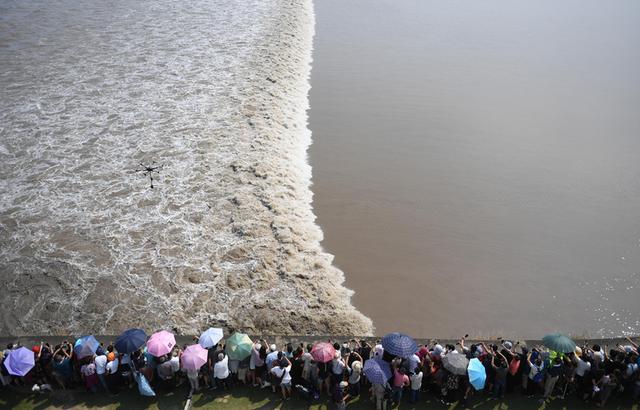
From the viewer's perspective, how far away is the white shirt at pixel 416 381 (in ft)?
30.6

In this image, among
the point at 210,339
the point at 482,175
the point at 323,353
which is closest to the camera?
the point at 323,353

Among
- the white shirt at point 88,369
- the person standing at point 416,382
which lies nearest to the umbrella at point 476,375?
the person standing at point 416,382

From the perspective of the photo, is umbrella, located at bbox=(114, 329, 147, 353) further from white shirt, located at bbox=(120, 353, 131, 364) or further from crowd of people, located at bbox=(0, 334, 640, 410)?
white shirt, located at bbox=(120, 353, 131, 364)

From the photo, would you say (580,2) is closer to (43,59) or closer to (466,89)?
(466,89)

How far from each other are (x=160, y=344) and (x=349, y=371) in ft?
12.3

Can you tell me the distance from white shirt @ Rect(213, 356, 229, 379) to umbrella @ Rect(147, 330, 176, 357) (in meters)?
0.99

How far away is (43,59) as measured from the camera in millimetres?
26484


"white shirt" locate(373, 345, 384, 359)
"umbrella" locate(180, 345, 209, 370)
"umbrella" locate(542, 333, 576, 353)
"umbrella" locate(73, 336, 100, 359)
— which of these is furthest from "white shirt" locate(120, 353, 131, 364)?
"umbrella" locate(542, 333, 576, 353)

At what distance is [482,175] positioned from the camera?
1869 centimetres

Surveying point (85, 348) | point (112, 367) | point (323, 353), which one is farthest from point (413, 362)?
point (85, 348)

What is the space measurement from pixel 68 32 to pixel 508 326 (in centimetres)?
3000

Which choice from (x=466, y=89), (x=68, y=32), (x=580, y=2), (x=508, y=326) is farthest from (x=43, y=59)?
(x=580, y=2)

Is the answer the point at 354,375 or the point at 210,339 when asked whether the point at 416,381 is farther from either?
the point at 210,339

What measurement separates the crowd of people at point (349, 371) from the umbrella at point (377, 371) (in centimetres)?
3
